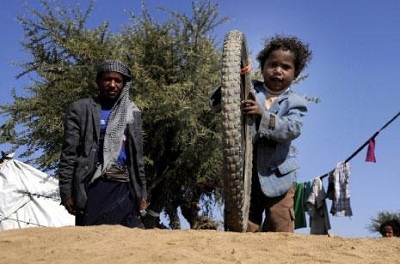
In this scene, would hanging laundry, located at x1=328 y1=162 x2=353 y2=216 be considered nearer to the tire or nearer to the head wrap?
the tire

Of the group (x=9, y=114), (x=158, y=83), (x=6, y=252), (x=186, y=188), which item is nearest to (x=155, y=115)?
(x=158, y=83)

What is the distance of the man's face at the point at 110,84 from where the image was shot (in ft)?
15.5

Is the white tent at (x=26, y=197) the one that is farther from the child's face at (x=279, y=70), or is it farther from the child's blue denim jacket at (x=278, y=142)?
the child's blue denim jacket at (x=278, y=142)

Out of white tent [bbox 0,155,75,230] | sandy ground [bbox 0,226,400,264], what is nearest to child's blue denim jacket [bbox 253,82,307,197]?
sandy ground [bbox 0,226,400,264]

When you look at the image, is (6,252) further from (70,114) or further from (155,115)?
(155,115)

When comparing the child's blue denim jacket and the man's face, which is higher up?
the man's face

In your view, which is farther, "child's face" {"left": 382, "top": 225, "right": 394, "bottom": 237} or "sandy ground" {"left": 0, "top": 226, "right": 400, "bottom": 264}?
"child's face" {"left": 382, "top": 225, "right": 394, "bottom": 237}

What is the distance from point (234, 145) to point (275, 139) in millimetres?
A: 389

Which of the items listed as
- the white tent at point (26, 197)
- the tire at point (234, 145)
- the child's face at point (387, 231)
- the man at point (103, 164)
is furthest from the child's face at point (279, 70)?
the white tent at point (26, 197)

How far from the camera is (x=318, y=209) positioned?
30.8ft

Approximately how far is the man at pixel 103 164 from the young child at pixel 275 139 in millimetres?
959

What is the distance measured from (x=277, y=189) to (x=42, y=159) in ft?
39.5

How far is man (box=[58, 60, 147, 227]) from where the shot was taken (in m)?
4.38

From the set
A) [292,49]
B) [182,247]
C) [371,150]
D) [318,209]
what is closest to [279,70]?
[292,49]
